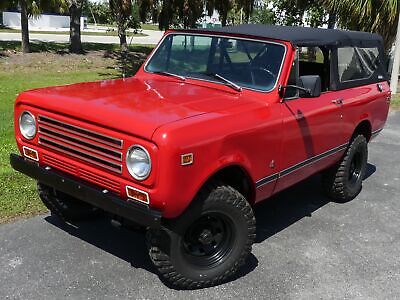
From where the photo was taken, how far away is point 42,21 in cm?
3891

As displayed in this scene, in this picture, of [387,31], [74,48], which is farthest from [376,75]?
[74,48]

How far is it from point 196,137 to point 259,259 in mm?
1438

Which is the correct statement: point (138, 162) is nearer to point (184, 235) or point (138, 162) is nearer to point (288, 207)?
point (184, 235)

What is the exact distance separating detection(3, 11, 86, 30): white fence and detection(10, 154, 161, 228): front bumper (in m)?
36.0

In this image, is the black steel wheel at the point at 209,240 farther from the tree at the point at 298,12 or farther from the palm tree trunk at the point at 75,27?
the palm tree trunk at the point at 75,27

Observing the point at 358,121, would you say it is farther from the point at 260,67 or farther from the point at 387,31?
the point at 387,31

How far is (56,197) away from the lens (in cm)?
430

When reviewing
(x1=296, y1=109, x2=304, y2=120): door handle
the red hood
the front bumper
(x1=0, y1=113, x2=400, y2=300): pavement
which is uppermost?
the red hood

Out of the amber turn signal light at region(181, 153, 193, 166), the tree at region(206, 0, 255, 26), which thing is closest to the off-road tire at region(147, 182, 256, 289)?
the amber turn signal light at region(181, 153, 193, 166)

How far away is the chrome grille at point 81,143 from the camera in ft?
10.6

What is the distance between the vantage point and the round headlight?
3.74m

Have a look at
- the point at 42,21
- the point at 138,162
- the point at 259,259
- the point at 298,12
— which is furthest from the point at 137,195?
the point at 42,21

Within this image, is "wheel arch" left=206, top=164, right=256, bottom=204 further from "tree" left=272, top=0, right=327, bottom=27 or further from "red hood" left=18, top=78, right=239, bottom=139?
"tree" left=272, top=0, right=327, bottom=27

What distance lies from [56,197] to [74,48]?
13441mm
